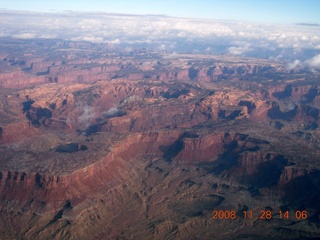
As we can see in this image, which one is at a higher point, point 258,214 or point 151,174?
point 258,214

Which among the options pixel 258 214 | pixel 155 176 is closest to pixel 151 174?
pixel 155 176

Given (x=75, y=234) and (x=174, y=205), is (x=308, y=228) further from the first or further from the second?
(x=75, y=234)

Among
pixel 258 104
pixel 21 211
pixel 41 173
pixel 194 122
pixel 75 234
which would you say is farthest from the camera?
pixel 258 104

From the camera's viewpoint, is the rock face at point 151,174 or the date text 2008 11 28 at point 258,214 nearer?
the rock face at point 151,174

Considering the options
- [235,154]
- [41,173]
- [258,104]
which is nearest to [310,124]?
[258,104]

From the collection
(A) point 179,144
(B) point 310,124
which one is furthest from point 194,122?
(B) point 310,124

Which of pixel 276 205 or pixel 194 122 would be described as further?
pixel 194 122

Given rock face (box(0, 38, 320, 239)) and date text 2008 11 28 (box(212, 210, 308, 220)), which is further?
date text 2008 11 28 (box(212, 210, 308, 220))

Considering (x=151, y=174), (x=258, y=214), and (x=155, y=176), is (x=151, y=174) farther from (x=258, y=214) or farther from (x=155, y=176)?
(x=258, y=214)

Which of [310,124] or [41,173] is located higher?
[41,173]

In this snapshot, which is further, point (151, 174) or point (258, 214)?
point (151, 174)

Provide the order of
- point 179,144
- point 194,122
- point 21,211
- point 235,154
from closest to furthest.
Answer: point 21,211 < point 235,154 < point 179,144 < point 194,122
